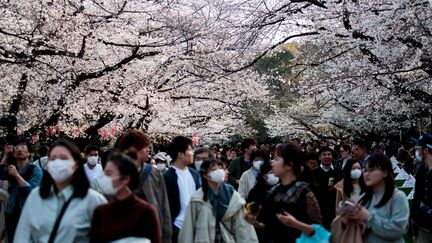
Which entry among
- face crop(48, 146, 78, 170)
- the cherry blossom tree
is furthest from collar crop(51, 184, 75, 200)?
the cherry blossom tree

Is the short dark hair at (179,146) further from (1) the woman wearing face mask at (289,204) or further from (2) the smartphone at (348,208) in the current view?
(2) the smartphone at (348,208)

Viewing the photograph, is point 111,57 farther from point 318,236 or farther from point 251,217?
point 318,236

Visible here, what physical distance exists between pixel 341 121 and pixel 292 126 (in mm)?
7584

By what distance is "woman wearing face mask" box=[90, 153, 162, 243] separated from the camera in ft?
12.3

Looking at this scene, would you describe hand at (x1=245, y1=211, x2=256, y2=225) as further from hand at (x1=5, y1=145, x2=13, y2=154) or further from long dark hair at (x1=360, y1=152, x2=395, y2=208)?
hand at (x1=5, y1=145, x2=13, y2=154)

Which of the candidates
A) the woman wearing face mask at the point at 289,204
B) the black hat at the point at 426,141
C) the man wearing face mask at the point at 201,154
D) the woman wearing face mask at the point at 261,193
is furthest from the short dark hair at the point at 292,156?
the black hat at the point at 426,141

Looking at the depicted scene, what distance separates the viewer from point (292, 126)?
124 ft

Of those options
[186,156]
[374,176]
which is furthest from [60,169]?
[374,176]

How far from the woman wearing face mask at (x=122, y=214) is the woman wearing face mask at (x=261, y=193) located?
4.04 ft

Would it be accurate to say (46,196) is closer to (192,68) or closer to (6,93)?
(6,93)

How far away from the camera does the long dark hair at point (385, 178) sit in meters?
4.77

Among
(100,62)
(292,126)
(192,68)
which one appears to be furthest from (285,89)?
(100,62)

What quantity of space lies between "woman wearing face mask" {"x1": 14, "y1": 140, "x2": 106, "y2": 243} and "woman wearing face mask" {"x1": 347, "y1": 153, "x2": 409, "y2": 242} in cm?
197

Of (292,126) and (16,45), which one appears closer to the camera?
(16,45)
